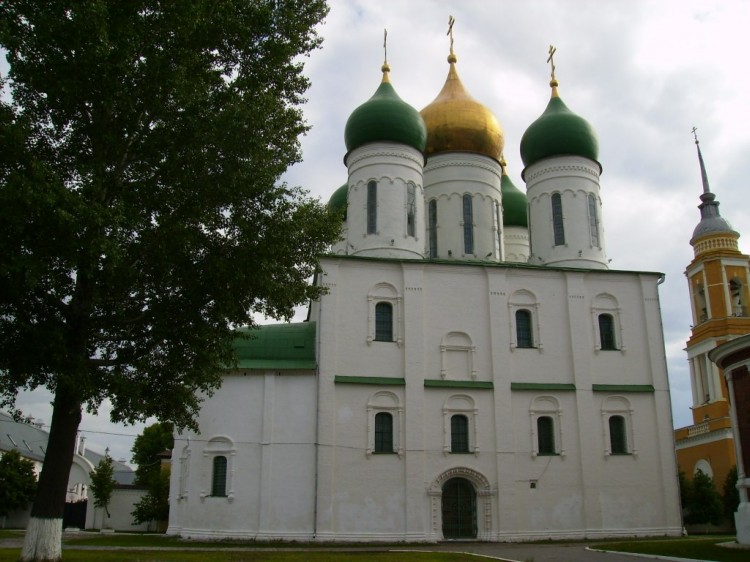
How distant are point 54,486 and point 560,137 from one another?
1982 centimetres

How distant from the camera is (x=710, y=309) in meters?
34.0

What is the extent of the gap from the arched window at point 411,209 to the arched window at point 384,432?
6.10 metres

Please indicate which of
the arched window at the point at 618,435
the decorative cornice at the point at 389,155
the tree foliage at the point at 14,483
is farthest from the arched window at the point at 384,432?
the tree foliage at the point at 14,483

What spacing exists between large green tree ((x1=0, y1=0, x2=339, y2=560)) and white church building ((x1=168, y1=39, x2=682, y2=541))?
746cm

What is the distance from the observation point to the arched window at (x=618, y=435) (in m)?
22.0

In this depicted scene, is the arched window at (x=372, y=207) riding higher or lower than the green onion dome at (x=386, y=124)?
lower

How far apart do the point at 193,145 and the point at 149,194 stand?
111cm

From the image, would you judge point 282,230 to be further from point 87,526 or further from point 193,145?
point 87,526

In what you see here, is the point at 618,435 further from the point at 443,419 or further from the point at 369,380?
the point at 369,380

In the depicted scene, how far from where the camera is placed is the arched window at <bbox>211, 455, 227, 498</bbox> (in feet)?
66.2

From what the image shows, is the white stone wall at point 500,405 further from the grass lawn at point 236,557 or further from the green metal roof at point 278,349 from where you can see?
the grass lawn at point 236,557

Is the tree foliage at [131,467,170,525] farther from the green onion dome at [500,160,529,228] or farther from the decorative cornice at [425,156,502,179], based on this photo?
the green onion dome at [500,160,529,228]

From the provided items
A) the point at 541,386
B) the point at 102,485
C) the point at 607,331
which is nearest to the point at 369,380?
the point at 541,386

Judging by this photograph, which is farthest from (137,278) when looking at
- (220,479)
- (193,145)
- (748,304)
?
(748,304)
